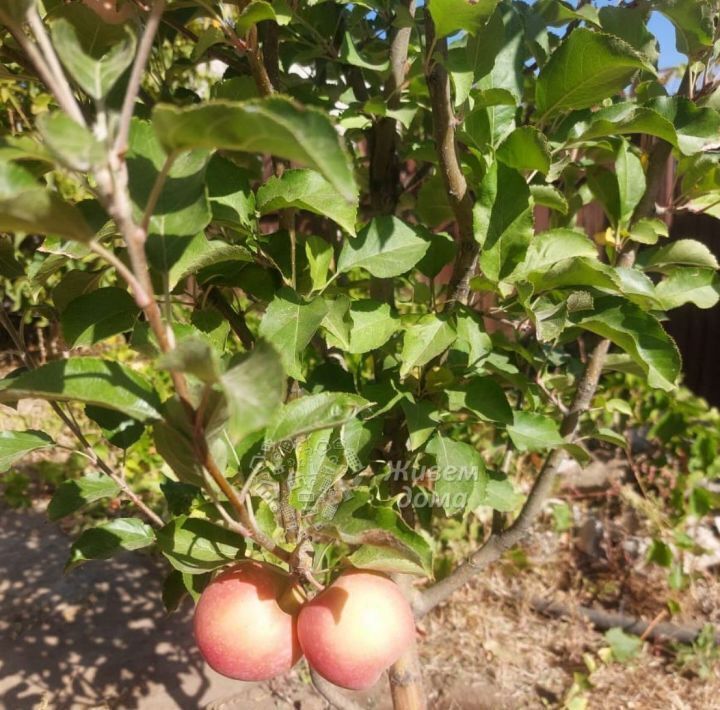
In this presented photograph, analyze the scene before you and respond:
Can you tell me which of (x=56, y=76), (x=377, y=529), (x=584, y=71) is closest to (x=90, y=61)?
(x=56, y=76)

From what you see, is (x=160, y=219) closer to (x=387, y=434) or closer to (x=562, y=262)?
(x=562, y=262)

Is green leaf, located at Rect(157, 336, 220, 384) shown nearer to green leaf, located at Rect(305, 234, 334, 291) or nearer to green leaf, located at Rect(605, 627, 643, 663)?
green leaf, located at Rect(305, 234, 334, 291)

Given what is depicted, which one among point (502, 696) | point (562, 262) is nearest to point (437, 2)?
point (562, 262)

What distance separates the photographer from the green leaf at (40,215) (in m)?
0.41

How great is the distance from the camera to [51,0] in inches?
33.7

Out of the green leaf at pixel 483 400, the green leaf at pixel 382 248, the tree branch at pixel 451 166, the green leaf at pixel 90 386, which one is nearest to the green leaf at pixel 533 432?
the green leaf at pixel 483 400

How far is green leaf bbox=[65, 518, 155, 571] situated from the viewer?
2.85ft

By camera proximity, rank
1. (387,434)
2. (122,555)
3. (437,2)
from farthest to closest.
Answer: (122,555), (387,434), (437,2)

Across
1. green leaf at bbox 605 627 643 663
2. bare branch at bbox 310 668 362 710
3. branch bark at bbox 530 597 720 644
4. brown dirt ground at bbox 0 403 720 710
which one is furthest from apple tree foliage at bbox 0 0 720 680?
branch bark at bbox 530 597 720 644

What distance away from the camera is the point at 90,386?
1.84 ft

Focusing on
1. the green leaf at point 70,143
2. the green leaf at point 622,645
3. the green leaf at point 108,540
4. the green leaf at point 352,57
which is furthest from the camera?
the green leaf at point 622,645

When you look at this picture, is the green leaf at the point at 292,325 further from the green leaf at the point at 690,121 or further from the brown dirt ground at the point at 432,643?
the brown dirt ground at the point at 432,643

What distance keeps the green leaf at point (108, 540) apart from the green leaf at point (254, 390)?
1.69 feet

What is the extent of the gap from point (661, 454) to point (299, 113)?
2889 millimetres
